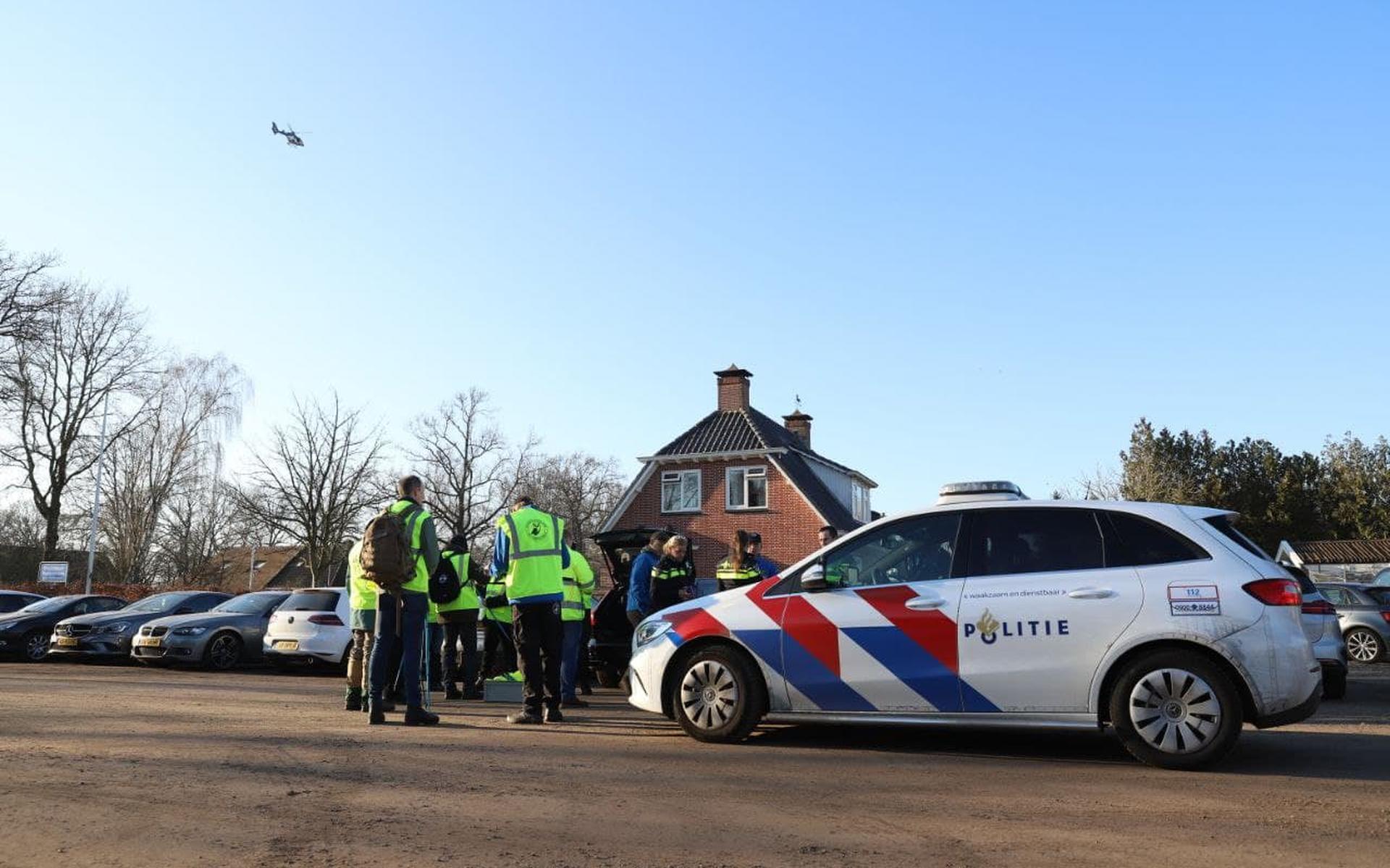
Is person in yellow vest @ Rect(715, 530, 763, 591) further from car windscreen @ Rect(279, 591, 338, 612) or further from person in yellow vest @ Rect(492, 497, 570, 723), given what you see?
car windscreen @ Rect(279, 591, 338, 612)

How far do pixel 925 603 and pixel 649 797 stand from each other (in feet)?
8.69

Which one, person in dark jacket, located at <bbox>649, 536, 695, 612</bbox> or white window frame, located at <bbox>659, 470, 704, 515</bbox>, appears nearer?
person in dark jacket, located at <bbox>649, 536, 695, 612</bbox>

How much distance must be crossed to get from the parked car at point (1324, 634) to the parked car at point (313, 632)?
11.7m

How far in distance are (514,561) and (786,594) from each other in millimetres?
2582

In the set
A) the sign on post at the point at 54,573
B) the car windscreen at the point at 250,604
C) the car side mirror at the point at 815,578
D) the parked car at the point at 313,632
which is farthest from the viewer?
the sign on post at the point at 54,573

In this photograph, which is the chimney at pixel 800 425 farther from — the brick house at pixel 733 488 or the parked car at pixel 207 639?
the parked car at pixel 207 639

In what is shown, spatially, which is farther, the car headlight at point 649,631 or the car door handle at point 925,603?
the car headlight at point 649,631

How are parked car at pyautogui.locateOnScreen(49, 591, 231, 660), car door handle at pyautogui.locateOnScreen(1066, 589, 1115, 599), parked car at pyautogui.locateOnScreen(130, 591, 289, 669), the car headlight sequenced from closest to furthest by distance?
car door handle at pyautogui.locateOnScreen(1066, 589, 1115, 599), the car headlight, parked car at pyautogui.locateOnScreen(130, 591, 289, 669), parked car at pyautogui.locateOnScreen(49, 591, 231, 660)

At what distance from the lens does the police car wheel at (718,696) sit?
845 centimetres

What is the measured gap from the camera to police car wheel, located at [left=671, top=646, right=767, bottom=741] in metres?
8.45

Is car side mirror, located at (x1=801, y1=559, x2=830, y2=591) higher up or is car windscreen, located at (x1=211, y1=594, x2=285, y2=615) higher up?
car windscreen, located at (x1=211, y1=594, x2=285, y2=615)

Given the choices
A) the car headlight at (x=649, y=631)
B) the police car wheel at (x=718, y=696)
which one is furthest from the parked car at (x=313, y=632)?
the police car wheel at (x=718, y=696)

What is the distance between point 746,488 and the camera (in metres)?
38.3

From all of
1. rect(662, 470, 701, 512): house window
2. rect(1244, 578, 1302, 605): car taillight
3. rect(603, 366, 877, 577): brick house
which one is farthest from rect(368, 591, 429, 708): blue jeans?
rect(662, 470, 701, 512): house window
